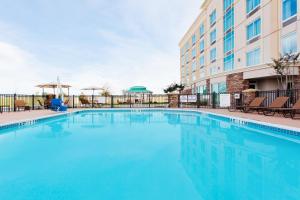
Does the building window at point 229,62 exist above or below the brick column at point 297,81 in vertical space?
above

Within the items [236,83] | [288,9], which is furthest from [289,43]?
[236,83]

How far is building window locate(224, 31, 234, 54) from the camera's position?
18770 mm

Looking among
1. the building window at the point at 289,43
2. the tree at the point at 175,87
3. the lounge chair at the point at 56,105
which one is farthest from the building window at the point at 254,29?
the tree at the point at 175,87

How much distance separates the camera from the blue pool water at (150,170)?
241cm

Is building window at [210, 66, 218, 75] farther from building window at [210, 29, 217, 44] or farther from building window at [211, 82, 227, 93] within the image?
building window at [210, 29, 217, 44]

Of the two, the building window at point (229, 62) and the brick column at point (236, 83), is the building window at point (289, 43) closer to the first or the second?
the brick column at point (236, 83)

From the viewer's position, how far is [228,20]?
19219 mm

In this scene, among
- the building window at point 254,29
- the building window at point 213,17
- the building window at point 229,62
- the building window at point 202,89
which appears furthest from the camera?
the building window at point 202,89

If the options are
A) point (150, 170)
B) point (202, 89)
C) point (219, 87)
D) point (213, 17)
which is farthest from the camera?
point (202, 89)

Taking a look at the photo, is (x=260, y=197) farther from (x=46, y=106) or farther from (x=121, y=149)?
(x=46, y=106)

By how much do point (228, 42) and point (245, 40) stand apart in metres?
3.00

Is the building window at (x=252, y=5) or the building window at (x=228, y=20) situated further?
the building window at (x=228, y=20)

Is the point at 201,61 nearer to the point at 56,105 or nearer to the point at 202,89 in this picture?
the point at 202,89

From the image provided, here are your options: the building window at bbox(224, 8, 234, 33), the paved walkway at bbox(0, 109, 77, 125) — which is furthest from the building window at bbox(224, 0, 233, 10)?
the paved walkway at bbox(0, 109, 77, 125)
